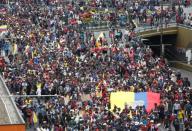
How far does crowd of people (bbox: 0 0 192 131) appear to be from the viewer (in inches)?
1198

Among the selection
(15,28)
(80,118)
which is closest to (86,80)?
(80,118)

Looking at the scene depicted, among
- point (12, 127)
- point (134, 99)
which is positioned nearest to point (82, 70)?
point (134, 99)

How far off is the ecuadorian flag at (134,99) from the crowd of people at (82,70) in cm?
43

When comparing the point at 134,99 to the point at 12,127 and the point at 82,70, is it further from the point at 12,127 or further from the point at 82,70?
the point at 12,127

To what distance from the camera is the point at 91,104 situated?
105ft

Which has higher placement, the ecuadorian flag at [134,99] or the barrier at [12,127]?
the barrier at [12,127]

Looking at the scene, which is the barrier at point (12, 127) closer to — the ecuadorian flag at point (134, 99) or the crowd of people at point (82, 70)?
the crowd of people at point (82, 70)

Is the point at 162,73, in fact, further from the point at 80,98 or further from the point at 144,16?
the point at 144,16

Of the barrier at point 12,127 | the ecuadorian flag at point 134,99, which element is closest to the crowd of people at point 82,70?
the ecuadorian flag at point 134,99

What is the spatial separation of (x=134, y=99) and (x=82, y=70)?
4.27 m

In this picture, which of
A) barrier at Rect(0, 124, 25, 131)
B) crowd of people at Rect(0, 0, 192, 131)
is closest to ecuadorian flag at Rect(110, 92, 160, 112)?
crowd of people at Rect(0, 0, 192, 131)

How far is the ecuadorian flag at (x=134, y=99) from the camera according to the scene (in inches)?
1297

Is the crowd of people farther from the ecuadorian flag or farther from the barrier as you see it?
the barrier

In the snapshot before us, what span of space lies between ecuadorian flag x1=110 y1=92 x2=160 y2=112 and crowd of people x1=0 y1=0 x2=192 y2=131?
43 centimetres
